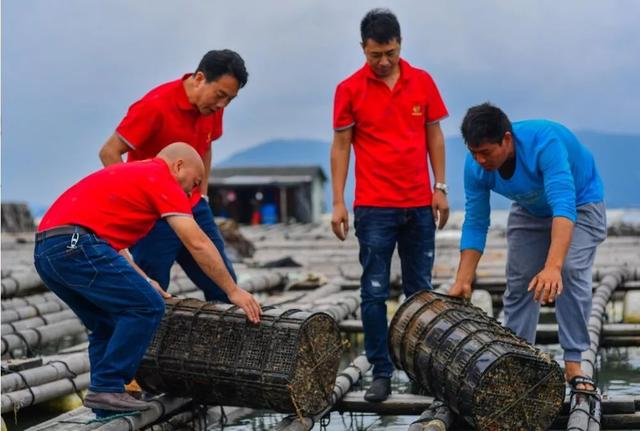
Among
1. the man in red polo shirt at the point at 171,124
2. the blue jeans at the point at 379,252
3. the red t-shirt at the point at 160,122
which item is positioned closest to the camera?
the man in red polo shirt at the point at 171,124

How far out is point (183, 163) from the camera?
4.43 metres

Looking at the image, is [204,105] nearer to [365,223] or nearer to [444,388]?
[365,223]

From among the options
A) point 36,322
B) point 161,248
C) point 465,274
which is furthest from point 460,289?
point 36,322

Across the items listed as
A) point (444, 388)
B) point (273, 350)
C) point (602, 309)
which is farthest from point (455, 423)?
point (602, 309)

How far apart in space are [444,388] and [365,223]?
1.10 metres

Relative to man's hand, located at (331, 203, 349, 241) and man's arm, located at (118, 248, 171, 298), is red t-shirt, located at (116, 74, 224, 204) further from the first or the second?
man's hand, located at (331, 203, 349, 241)

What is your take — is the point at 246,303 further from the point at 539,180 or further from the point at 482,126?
the point at 539,180

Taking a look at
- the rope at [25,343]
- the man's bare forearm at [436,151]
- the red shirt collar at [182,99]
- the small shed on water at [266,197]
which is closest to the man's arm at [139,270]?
the red shirt collar at [182,99]

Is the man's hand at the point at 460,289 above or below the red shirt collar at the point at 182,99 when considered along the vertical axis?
below

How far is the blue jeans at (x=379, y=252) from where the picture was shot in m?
5.14

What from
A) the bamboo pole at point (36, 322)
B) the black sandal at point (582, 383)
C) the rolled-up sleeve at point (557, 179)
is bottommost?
the bamboo pole at point (36, 322)

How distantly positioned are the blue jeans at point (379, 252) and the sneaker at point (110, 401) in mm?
1319

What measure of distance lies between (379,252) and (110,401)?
1565 millimetres

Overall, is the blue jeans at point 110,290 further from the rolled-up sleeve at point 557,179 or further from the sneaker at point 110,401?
the rolled-up sleeve at point 557,179
